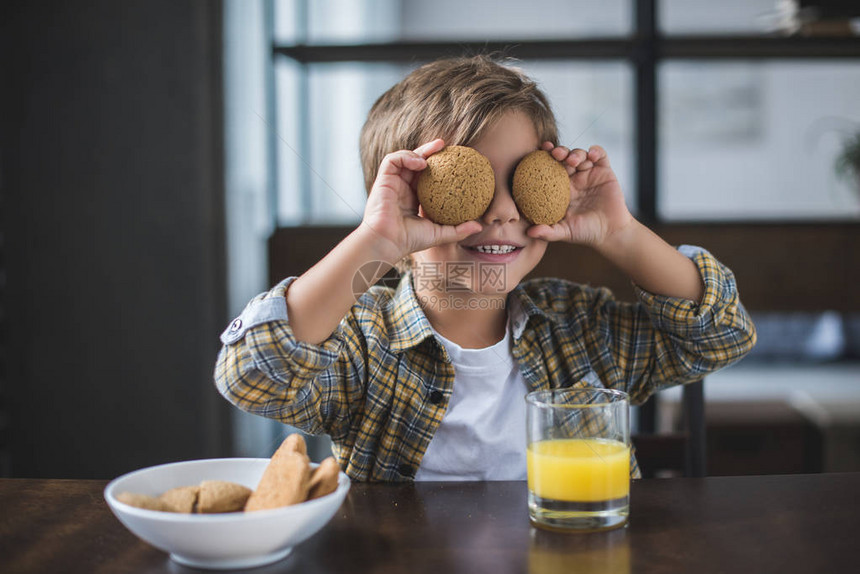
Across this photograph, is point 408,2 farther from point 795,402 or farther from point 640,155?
point 795,402

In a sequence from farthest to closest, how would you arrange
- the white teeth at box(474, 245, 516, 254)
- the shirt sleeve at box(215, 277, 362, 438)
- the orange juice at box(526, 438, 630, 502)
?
the white teeth at box(474, 245, 516, 254)
the shirt sleeve at box(215, 277, 362, 438)
the orange juice at box(526, 438, 630, 502)

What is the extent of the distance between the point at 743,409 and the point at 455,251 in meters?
1.70

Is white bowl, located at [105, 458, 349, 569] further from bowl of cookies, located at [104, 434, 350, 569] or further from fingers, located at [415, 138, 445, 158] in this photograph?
fingers, located at [415, 138, 445, 158]

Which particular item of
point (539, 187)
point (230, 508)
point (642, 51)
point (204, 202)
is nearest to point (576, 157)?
point (539, 187)

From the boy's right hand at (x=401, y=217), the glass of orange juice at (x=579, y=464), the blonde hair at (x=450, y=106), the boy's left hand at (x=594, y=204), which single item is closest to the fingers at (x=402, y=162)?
the boy's right hand at (x=401, y=217)

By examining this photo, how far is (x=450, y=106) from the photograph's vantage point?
1.09 m

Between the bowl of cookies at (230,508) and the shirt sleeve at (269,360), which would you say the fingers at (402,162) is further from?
the bowl of cookies at (230,508)

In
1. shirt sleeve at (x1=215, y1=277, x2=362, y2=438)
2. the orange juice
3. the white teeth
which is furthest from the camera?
the white teeth

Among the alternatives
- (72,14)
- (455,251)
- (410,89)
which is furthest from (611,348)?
(72,14)

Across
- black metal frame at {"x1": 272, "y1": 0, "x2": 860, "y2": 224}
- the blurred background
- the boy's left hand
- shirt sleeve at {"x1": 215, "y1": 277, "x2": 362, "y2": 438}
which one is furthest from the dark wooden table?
black metal frame at {"x1": 272, "y1": 0, "x2": 860, "y2": 224}

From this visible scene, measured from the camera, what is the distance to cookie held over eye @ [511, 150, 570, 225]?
983 mm

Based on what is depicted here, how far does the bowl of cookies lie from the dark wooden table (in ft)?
0.11

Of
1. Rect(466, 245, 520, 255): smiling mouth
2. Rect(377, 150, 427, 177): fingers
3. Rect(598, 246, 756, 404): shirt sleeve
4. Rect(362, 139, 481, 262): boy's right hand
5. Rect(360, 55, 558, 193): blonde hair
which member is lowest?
Rect(598, 246, 756, 404): shirt sleeve

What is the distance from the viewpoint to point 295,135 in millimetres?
2352
